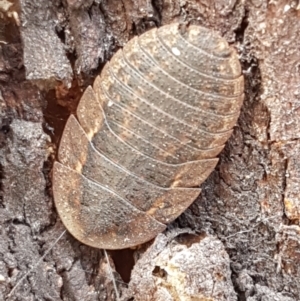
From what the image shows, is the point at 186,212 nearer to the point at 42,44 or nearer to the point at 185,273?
the point at 185,273

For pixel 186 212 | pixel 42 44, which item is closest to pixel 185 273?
pixel 186 212

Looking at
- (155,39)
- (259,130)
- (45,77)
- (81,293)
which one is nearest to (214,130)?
(259,130)

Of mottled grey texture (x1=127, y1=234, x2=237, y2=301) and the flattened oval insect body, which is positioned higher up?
the flattened oval insect body

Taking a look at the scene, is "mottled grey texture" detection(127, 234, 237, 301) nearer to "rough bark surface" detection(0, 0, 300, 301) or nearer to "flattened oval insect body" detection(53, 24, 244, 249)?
"rough bark surface" detection(0, 0, 300, 301)

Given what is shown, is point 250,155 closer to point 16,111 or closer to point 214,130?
point 214,130

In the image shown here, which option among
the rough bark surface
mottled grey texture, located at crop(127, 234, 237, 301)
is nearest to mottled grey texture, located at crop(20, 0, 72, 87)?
the rough bark surface

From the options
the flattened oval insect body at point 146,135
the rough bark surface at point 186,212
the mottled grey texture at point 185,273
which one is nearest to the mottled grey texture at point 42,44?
the rough bark surface at point 186,212
